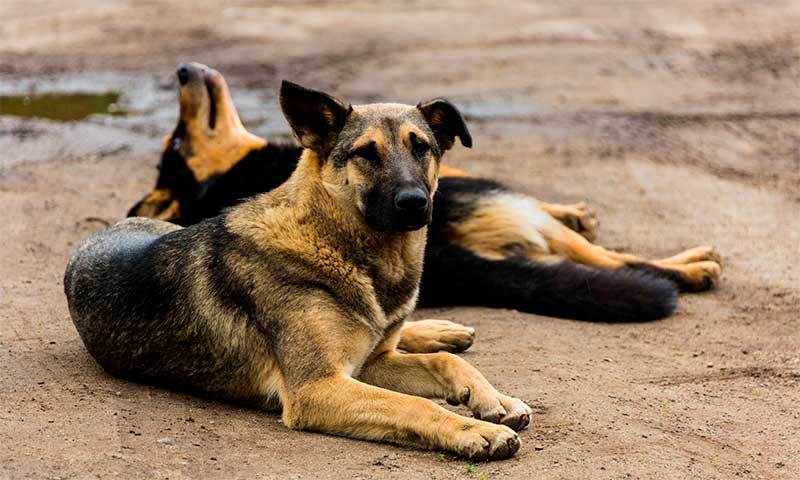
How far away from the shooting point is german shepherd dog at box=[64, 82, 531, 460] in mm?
5973

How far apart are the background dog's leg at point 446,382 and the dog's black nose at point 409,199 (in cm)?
81

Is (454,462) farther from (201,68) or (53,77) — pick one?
(53,77)

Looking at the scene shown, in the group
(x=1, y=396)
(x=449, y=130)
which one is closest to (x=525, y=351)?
(x=449, y=130)

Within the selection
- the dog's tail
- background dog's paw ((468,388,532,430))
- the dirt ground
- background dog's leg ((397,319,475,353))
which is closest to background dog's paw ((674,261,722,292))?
the dirt ground

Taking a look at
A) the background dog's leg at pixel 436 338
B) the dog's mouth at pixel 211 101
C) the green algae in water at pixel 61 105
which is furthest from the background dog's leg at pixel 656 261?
the green algae in water at pixel 61 105

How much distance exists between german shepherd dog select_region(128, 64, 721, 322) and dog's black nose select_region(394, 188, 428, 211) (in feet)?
4.76

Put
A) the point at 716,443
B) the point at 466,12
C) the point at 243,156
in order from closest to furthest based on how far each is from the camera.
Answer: the point at 716,443 → the point at 243,156 → the point at 466,12

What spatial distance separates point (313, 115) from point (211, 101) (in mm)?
3789

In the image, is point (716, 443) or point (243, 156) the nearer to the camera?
point (716, 443)

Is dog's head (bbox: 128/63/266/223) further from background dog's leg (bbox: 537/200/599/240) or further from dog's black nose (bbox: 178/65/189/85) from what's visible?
background dog's leg (bbox: 537/200/599/240)

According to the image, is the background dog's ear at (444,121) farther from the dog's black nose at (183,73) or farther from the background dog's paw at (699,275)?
the dog's black nose at (183,73)

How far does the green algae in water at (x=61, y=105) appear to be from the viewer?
557 inches

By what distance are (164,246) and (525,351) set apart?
221 cm

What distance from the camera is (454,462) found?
537 centimetres
